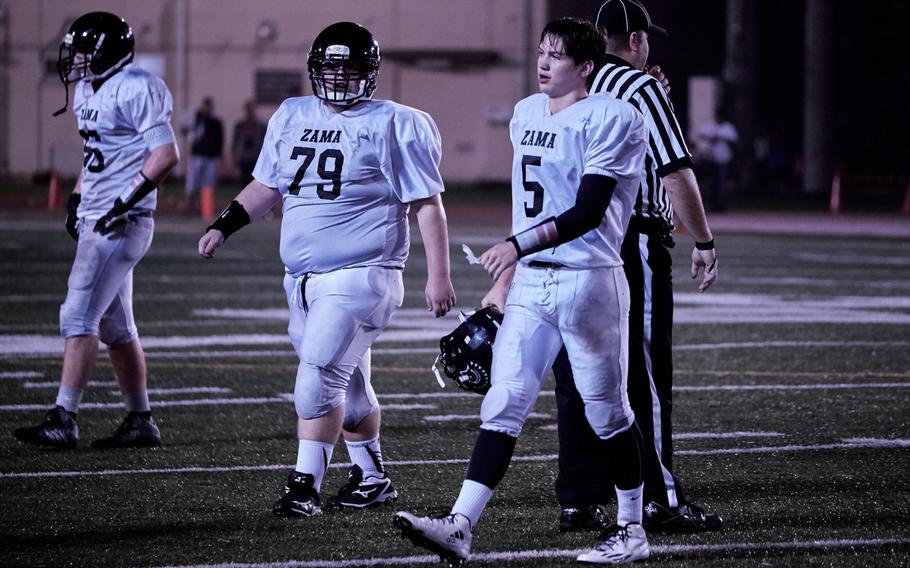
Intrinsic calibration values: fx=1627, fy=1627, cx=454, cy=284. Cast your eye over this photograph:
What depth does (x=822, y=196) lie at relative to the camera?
1483 inches

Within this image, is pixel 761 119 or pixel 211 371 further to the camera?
pixel 761 119

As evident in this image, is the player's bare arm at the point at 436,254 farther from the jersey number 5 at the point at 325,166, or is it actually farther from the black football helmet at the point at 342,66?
the black football helmet at the point at 342,66

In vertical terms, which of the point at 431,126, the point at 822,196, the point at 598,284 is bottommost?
the point at 822,196

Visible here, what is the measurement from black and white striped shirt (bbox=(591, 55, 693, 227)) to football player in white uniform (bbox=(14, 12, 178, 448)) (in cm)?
265

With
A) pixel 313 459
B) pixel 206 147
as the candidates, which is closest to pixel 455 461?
pixel 313 459

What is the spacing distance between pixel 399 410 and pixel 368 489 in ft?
8.11

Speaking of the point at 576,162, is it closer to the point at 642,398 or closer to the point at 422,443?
the point at 642,398

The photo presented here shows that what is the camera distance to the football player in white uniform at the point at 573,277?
5.33 m

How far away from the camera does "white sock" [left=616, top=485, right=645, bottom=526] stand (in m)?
5.53

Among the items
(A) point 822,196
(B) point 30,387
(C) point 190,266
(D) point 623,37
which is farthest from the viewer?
(A) point 822,196

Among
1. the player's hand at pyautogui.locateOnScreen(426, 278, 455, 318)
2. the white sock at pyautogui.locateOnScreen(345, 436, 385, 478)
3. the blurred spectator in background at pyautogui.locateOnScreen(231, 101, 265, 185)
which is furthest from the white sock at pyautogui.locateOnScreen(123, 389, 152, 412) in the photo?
the blurred spectator in background at pyautogui.locateOnScreen(231, 101, 265, 185)

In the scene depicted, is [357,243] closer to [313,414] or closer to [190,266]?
[313,414]

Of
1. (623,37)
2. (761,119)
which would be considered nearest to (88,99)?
(623,37)

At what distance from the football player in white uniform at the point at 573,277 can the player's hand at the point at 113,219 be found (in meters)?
2.81
